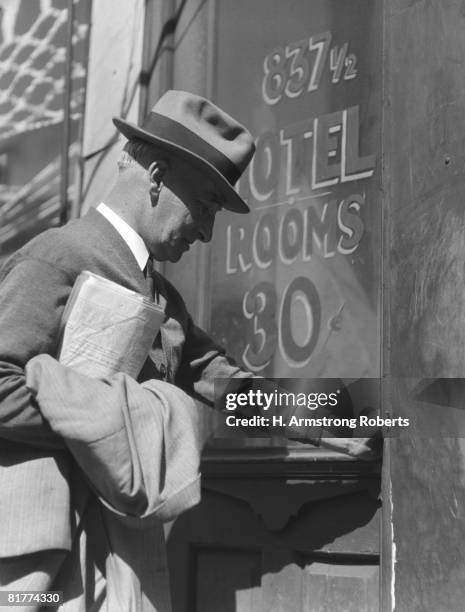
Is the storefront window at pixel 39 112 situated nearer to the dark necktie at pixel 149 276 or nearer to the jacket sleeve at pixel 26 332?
the dark necktie at pixel 149 276

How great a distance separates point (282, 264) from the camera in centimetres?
345

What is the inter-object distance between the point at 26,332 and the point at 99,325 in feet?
0.50

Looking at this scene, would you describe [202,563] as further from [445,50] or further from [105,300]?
[445,50]

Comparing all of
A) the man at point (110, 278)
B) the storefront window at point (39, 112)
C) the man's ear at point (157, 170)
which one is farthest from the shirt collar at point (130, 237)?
the storefront window at point (39, 112)

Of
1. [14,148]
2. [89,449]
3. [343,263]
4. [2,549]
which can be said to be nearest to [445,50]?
[343,263]

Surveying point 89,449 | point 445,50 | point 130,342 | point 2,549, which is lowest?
point 2,549

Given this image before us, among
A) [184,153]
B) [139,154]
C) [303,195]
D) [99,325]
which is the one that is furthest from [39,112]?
[99,325]

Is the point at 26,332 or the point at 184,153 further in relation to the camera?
the point at 184,153

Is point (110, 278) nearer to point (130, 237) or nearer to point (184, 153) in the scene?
point (130, 237)

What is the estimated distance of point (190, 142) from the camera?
8.73 ft

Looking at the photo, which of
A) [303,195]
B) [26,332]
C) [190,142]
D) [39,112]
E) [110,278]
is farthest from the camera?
[39,112]

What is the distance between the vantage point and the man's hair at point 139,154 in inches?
105

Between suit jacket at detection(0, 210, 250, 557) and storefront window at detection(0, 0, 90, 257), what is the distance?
71.0 inches

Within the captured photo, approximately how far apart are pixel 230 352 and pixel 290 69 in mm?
910
